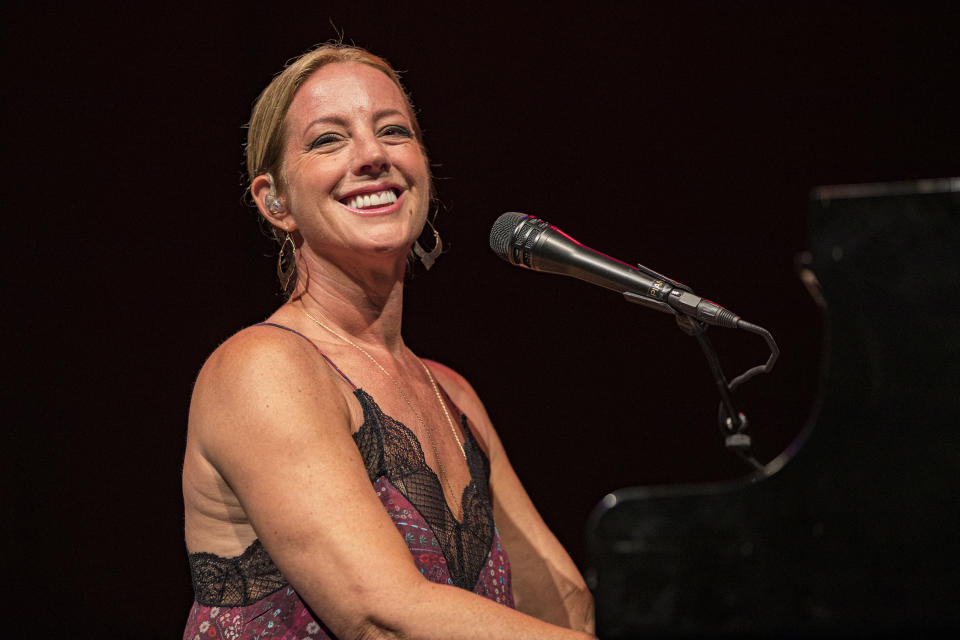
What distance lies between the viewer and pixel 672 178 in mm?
3084

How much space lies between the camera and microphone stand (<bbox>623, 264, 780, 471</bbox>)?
146cm

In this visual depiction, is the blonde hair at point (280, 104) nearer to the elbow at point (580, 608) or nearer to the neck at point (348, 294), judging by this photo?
the neck at point (348, 294)

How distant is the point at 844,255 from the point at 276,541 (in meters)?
0.95

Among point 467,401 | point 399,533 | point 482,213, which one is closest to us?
point 399,533

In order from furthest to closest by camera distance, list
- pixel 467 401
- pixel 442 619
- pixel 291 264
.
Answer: pixel 467 401 < pixel 291 264 < pixel 442 619

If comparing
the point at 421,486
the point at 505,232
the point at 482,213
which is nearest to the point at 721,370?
the point at 505,232

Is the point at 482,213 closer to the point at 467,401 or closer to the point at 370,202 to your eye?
the point at 467,401

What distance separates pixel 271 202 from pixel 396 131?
28cm

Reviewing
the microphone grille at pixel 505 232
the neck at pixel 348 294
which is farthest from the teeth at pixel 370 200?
the microphone grille at pixel 505 232

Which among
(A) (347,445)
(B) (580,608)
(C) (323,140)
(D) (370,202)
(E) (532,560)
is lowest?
(B) (580,608)

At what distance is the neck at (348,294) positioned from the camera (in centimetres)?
182

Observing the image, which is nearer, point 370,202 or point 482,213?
point 370,202

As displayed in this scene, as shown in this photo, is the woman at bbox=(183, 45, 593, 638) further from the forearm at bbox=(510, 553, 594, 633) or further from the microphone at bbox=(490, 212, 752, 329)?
the microphone at bbox=(490, 212, 752, 329)

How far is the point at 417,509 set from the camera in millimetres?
1584
